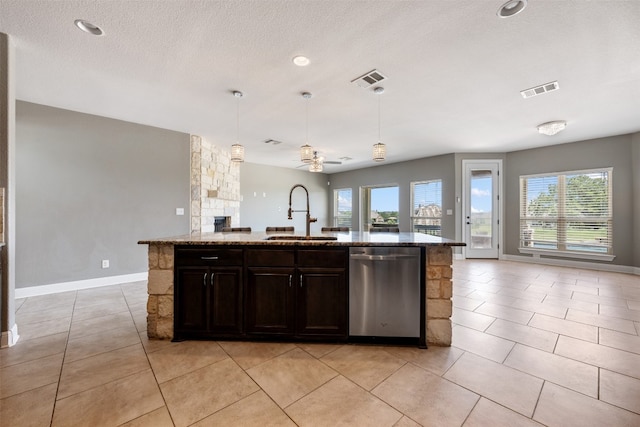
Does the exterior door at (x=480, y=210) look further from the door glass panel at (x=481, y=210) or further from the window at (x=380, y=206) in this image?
the window at (x=380, y=206)

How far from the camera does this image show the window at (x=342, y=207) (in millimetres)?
9033

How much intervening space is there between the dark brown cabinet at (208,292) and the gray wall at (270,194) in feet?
14.5

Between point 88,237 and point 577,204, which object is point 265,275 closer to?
point 88,237

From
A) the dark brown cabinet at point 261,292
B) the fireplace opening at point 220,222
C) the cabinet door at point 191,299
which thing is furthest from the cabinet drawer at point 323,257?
the fireplace opening at point 220,222

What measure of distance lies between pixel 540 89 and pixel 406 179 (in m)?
4.25

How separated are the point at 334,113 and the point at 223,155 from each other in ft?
10.1

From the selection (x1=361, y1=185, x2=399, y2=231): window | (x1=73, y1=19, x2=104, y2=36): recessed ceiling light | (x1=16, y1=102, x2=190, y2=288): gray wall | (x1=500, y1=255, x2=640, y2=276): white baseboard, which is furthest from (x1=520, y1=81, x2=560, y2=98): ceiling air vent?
(x1=16, y1=102, x2=190, y2=288): gray wall

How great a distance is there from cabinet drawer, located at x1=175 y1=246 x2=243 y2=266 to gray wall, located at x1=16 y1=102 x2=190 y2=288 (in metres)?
2.69

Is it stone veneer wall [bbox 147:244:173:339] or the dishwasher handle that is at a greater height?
the dishwasher handle

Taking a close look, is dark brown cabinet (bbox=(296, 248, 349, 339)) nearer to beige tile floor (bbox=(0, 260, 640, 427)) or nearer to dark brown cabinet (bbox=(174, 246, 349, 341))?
dark brown cabinet (bbox=(174, 246, 349, 341))

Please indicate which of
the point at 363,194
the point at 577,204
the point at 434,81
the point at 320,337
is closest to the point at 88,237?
the point at 320,337

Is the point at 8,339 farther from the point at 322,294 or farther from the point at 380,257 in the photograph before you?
the point at 380,257

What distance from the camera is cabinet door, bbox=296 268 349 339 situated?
2.16 meters

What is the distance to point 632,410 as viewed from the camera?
1.42 meters
